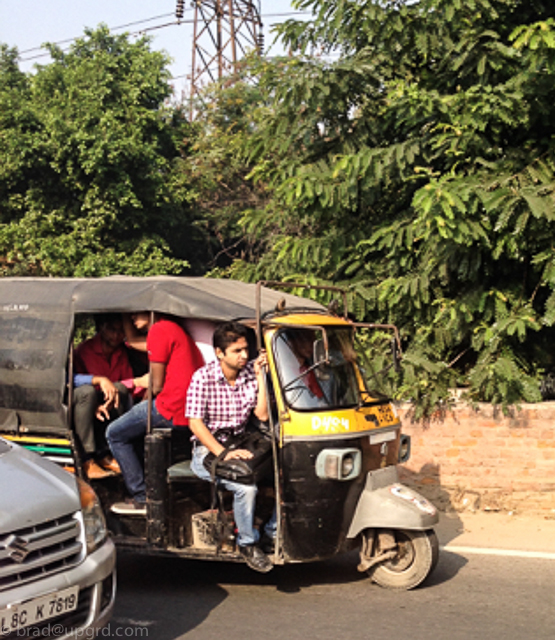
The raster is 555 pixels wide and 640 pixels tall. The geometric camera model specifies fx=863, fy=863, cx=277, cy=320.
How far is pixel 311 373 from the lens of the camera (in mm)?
5875

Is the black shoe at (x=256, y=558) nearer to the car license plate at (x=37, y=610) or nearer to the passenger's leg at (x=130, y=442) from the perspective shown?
the passenger's leg at (x=130, y=442)

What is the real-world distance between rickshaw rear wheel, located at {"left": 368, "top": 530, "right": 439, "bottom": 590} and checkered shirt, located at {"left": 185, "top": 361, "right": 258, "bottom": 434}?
1373mm

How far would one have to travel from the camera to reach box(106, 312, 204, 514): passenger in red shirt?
20.3 ft

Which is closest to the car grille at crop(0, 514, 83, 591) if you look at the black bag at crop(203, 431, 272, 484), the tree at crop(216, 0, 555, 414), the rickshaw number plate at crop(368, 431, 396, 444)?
the black bag at crop(203, 431, 272, 484)

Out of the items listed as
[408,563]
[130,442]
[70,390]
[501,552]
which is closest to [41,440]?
[70,390]

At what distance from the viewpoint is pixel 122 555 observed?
701 centimetres

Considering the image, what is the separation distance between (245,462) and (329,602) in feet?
3.59

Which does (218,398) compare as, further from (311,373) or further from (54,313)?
(54,313)

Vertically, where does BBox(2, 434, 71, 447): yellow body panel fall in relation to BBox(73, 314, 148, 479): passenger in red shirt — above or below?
below

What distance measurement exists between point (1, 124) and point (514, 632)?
44.1 feet

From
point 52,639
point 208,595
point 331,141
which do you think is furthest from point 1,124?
point 52,639

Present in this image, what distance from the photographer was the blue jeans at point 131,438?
6238 mm

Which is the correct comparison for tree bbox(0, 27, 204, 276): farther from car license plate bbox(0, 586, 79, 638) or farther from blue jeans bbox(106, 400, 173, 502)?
car license plate bbox(0, 586, 79, 638)

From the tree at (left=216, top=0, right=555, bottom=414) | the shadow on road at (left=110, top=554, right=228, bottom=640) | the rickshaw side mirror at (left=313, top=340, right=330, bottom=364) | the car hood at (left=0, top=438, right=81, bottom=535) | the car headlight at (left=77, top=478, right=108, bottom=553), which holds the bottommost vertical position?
the shadow on road at (left=110, top=554, right=228, bottom=640)
